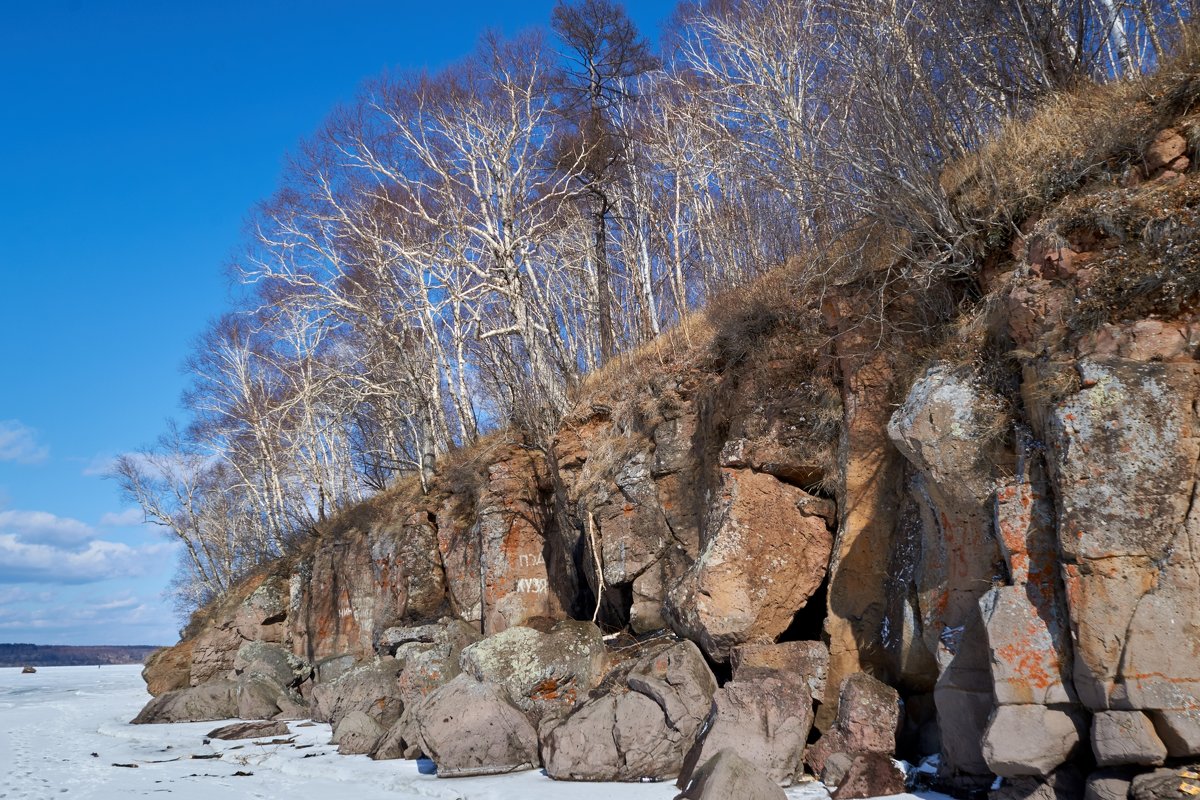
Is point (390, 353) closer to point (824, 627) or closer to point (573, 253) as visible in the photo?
point (573, 253)

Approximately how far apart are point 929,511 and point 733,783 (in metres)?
3.46

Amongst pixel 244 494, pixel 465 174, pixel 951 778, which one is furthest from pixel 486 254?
pixel 244 494

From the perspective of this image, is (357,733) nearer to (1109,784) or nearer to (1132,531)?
(1109,784)

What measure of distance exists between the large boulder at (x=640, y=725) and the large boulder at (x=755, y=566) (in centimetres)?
46

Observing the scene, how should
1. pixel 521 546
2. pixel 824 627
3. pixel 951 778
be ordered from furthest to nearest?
1. pixel 521 546
2. pixel 824 627
3. pixel 951 778

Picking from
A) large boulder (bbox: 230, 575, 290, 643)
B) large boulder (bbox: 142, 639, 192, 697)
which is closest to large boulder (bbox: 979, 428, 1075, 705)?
large boulder (bbox: 230, 575, 290, 643)

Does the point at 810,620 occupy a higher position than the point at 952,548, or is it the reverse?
the point at 952,548

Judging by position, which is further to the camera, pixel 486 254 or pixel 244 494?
pixel 244 494

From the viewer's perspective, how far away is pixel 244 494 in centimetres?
3828

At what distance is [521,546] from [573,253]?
916 centimetres

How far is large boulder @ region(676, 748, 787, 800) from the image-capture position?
7426 millimetres

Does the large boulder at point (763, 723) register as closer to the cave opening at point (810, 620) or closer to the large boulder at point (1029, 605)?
the cave opening at point (810, 620)

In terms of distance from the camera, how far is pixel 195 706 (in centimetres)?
2150

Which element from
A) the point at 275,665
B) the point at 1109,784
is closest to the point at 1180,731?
the point at 1109,784
